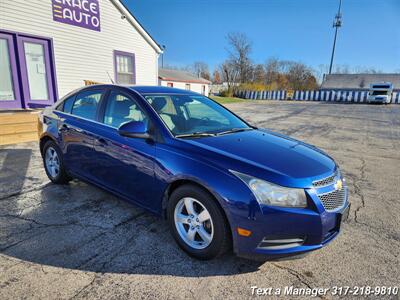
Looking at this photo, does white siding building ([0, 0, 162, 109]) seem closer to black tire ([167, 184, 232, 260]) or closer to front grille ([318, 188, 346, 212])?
black tire ([167, 184, 232, 260])

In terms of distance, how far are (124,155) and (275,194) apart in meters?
1.69

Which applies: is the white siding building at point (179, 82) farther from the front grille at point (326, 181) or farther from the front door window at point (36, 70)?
the front grille at point (326, 181)

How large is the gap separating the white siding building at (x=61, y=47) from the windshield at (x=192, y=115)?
488 centimetres

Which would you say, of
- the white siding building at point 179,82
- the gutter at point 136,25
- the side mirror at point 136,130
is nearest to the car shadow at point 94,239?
the side mirror at point 136,130

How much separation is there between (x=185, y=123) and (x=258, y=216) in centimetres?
147

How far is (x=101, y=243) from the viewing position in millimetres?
2734

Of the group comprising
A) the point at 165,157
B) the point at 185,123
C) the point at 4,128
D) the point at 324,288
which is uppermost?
the point at 185,123

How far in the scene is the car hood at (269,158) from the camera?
86.4 inches

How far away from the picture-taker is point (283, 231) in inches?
83.6

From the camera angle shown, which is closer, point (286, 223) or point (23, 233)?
point (286, 223)

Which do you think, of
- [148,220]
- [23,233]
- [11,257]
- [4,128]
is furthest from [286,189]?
[4,128]

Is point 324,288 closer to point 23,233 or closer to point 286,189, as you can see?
point 286,189

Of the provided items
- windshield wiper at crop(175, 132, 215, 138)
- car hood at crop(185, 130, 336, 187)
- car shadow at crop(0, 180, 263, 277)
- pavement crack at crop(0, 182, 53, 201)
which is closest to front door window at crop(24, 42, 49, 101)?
pavement crack at crop(0, 182, 53, 201)

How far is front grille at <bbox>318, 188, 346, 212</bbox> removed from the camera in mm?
2236
